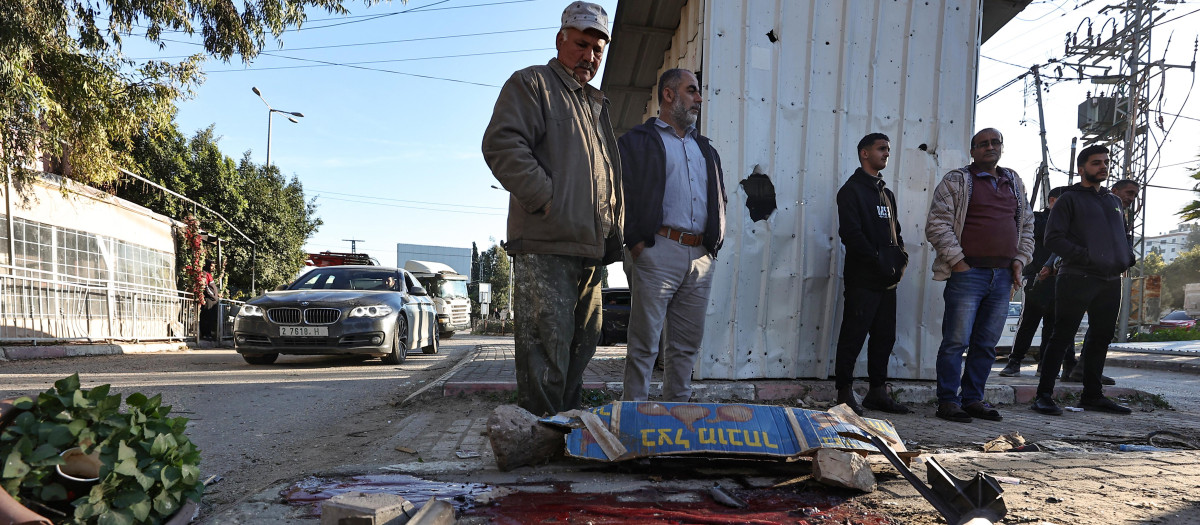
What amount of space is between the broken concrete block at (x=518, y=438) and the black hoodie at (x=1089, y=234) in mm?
4324

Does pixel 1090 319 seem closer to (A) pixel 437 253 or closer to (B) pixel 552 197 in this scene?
(B) pixel 552 197

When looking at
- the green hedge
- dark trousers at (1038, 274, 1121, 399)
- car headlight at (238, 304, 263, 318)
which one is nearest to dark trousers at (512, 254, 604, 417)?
dark trousers at (1038, 274, 1121, 399)

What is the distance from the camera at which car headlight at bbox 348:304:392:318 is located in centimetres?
807

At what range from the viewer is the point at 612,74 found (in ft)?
27.8

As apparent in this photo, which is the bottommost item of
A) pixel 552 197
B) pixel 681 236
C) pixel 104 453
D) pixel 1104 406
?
pixel 1104 406

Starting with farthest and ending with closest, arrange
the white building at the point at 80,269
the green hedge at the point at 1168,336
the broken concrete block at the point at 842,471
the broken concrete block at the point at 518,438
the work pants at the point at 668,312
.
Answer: the green hedge at the point at 1168,336, the white building at the point at 80,269, the work pants at the point at 668,312, the broken concrete block at the point at 518,438, the broken concrete block at the point at 842,471

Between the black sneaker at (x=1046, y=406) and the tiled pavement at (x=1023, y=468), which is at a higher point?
the tiled pavement at (x=1023, y=468)

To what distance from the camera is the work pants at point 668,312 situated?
343cm

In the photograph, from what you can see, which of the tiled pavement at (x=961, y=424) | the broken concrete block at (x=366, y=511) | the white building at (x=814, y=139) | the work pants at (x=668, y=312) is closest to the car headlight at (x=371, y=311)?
the tiled pavement at (x=961, y=424)

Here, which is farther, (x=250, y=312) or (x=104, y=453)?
(x=250, y=312)

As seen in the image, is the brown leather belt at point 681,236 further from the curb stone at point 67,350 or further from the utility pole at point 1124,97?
the utility pole at point 1124,97

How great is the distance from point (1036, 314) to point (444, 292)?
67.3 feet

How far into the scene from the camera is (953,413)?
4.29 meters

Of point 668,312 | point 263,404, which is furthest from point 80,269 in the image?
point 668,312
